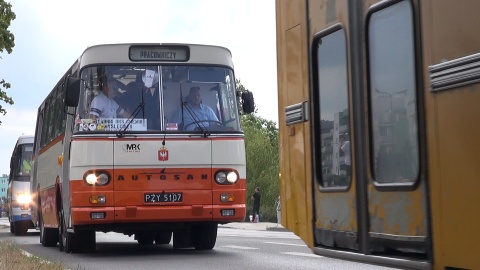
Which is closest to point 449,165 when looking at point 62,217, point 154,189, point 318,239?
point 318,239

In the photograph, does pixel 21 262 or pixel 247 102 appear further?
pixel 247 102

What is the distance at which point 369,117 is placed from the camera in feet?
22.0

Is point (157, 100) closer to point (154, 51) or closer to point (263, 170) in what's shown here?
point (154, 51)

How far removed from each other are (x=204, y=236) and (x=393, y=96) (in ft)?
40.8

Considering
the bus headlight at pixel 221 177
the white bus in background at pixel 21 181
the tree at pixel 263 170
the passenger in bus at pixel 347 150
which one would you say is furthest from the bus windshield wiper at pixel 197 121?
the tree at pixel 263 170

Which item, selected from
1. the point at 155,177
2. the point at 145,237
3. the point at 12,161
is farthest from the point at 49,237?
the point at 12,161

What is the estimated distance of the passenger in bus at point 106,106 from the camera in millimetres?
16656

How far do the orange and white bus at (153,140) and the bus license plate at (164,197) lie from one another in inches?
0.6

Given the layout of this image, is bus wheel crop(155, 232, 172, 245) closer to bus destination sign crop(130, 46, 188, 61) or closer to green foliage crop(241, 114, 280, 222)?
bus destination sign crop(130, 46, 188, 61)

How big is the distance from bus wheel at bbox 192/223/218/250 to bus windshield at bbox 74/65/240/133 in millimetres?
2002

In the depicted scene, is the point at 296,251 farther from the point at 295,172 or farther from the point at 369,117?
the point at 369,117

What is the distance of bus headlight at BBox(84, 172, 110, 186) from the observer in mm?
16625

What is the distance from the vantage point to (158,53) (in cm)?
1738

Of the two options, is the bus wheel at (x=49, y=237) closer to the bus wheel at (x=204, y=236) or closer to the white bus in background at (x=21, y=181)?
the bus wheel at (x=204, y=236)
